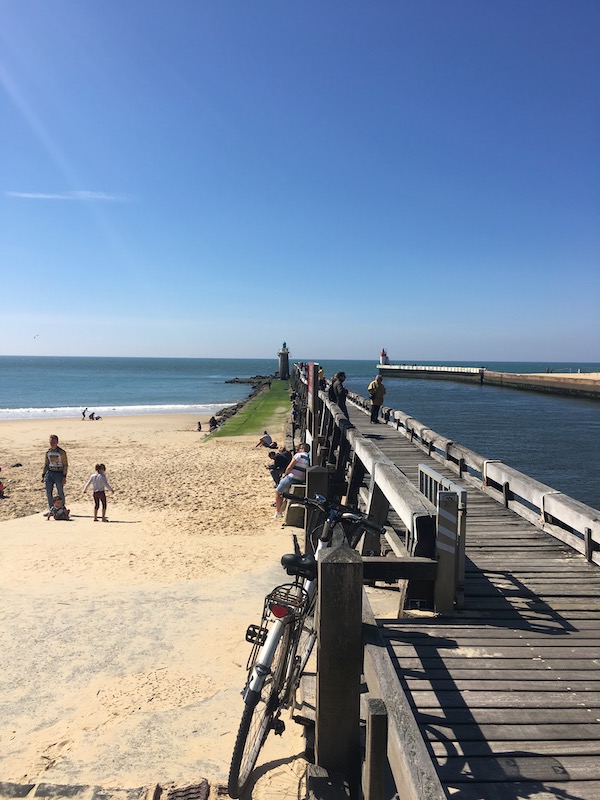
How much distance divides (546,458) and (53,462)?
20.6 meters

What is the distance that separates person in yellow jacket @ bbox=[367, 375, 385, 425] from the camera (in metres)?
14.8

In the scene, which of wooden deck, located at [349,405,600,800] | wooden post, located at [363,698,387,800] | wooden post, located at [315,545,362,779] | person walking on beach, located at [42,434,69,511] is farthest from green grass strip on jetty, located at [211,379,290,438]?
wooden post, located at [363,698,387,800]

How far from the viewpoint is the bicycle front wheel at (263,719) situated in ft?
12.3

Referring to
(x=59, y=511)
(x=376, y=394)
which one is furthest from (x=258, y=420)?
(x=59, y=511)

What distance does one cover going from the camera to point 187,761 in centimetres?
465

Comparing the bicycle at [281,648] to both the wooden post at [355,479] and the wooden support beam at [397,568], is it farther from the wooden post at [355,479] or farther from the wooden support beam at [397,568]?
the wooden post at [355,479]

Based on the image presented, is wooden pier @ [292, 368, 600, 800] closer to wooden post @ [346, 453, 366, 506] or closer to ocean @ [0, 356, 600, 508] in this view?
wooden post @ [346, 453, 366, 506]

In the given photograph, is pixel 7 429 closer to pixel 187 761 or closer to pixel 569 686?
pixel 187 761

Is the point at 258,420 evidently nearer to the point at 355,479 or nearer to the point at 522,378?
the point at 355,479

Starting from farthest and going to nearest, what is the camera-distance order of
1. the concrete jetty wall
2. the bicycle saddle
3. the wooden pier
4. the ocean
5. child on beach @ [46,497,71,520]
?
the concrete jetty wall
the ocean
child on beach @ [46,497,71,520]
the bicycle saddle
the wooden pier

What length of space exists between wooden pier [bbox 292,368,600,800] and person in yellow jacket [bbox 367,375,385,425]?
8127mm

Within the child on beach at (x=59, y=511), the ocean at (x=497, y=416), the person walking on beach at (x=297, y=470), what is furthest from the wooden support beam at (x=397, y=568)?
the ocean at (x=497, y=416)

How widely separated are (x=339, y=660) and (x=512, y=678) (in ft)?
4.91

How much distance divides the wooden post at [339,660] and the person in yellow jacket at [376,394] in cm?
1157
